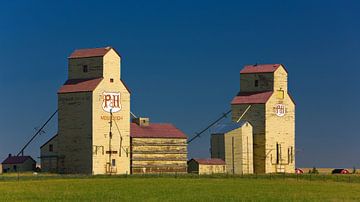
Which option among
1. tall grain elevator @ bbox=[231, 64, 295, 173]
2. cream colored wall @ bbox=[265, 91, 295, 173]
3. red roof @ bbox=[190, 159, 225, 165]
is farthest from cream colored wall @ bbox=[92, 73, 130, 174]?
cream colored wall @ bbox=[265, 91, 295, 173]

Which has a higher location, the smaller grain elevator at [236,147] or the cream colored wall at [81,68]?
the cream colored wall at [81,68]

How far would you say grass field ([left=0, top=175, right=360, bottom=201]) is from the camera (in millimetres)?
74500

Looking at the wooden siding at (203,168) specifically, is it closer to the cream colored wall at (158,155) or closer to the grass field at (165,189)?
the cream colored wall at (158,155)

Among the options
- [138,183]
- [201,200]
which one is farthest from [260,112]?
[201,200]

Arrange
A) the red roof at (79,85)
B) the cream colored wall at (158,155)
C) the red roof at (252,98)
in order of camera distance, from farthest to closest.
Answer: the red roof at (252,98)
the cream colored wall at (158,155)
the red roof at (79,85)

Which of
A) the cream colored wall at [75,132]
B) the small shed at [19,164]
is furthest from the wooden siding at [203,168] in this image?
the small shed at [19,164]

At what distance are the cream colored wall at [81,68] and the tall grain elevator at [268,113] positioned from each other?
21425mm

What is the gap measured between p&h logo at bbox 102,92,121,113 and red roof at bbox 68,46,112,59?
4.46 metres

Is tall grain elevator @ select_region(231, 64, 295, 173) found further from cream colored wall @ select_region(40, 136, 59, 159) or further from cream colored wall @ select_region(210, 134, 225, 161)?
cream colored wall @ select_region(40, 136, 59, 159)

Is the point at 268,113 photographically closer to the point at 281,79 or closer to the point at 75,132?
the point at 281,79

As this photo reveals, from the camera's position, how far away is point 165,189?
85.1 metres

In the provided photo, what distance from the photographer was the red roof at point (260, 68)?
427 feet

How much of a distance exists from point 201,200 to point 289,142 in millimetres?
60581

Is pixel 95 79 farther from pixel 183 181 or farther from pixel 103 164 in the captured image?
pixel 183 181
